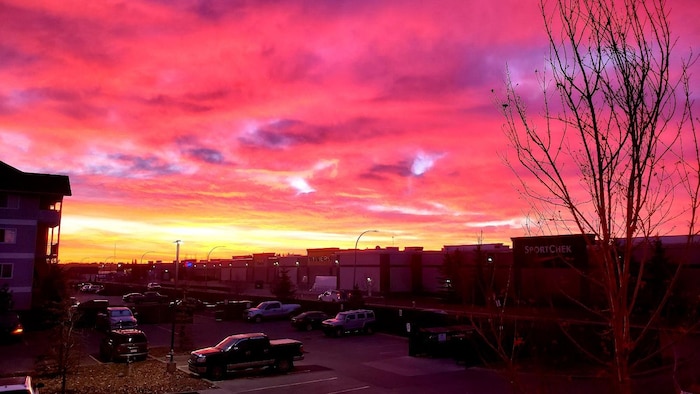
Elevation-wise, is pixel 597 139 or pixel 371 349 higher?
pixel 597 139

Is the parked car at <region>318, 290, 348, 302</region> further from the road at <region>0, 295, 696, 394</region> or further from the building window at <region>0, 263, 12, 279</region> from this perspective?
the building window at <region>0, 263, 12, 279</region>

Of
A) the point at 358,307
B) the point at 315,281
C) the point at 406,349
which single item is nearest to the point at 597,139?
the point at 406,349

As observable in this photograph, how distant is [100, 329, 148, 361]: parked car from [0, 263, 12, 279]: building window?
24.3 m

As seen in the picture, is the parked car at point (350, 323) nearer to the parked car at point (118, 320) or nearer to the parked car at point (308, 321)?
the parked car at point (308, 321)

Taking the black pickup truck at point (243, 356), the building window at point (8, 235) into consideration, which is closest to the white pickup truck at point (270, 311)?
the building window at point (8, 235)

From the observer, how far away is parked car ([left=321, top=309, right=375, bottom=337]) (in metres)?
37.5

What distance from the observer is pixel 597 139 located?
15.3ft

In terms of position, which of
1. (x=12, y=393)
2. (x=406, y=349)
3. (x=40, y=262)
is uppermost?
(x=40, y=262)

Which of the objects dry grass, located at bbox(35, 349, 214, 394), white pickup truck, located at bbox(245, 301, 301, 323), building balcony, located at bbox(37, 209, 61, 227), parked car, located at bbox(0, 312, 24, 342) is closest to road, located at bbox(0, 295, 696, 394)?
parked car, located at bbox(0, 312, 24, 342)

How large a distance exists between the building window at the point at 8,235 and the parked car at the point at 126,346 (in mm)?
25285

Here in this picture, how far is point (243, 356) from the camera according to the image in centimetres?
2400

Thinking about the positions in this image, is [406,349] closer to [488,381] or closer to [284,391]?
[488,381]

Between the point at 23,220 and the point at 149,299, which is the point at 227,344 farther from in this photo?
the point at 149,299

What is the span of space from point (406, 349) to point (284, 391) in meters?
12.7
